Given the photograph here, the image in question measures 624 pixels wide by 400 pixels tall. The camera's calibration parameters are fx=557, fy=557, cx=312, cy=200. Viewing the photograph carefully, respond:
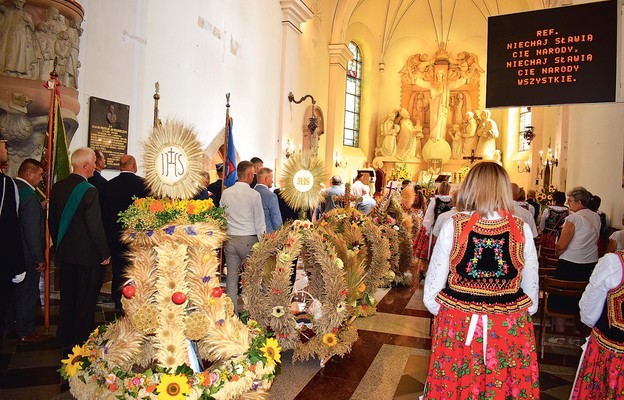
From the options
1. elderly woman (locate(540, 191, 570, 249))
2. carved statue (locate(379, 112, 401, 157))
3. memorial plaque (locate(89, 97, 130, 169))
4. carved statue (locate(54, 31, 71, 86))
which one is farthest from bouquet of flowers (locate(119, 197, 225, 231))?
carved statue (locate(379, 112, 401, 157))

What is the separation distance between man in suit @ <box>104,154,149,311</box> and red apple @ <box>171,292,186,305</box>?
3073 mm

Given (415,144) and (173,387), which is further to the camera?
(415,144)

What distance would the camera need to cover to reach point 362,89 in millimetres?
24906

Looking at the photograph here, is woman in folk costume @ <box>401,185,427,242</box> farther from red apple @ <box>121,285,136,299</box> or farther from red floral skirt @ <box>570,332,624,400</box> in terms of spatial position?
red apple @ <box>121,285,136,299</box>

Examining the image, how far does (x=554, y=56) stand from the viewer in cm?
673

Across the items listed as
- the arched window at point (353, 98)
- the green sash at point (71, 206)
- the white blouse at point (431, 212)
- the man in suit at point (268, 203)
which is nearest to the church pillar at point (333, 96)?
the arched window at point (353, 98)

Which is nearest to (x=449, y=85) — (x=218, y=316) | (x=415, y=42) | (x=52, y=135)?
(x=415, y=42)

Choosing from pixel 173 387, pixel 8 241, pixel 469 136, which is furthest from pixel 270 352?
pixel 469 136

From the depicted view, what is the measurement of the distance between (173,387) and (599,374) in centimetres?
245

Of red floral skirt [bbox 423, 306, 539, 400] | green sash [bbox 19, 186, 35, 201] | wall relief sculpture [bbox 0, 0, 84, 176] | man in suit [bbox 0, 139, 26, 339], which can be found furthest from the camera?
wall relief sculpture [bbox 0, 0, 84, 176]

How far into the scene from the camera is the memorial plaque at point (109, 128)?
7.70 m

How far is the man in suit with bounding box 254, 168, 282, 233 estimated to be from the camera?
6.77 m

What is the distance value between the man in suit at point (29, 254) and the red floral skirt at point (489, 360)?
382 centimetres

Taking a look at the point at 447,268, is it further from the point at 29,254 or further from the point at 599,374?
the point at 29,254
